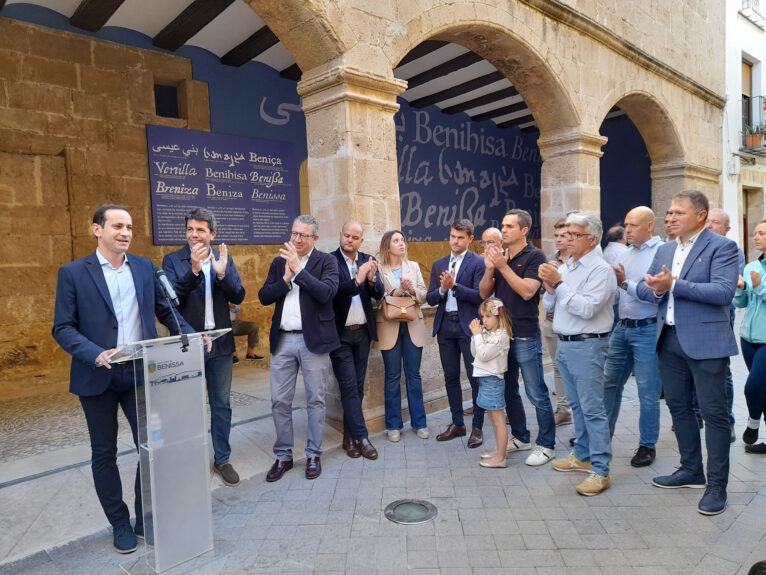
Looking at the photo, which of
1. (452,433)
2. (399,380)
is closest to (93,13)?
(399,380)

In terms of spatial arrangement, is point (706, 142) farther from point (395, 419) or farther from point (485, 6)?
point (395, 419)

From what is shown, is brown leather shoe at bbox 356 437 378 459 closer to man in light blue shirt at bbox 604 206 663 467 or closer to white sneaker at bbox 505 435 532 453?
white sneaker at bbox 505 435 532 453

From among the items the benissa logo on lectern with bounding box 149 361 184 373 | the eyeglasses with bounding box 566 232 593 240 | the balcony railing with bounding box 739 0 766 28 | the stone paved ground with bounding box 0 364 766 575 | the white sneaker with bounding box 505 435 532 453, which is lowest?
the stone paved ground with bounding box 0 364 766 575

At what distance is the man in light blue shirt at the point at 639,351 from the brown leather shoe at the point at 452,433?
1.15 metres

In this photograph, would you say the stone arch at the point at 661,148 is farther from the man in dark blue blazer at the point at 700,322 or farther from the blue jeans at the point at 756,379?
the man in dark blue blazer at the point at 700,322

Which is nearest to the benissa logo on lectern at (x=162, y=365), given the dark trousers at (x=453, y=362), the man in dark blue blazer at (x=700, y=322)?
the dark trousers at (x=453, y=362)

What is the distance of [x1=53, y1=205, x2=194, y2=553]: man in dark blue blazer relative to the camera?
2.57 m

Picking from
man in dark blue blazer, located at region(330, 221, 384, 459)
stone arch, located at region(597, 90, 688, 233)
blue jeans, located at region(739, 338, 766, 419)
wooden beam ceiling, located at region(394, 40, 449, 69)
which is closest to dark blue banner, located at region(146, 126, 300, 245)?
wooden beam ceiling, located at region(394, 40, 449, 69)

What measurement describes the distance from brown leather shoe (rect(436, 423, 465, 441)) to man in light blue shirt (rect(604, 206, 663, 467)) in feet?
3.77

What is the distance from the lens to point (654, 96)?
805cm

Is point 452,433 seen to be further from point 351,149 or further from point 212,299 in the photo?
point 351,149

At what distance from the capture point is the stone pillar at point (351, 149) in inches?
168

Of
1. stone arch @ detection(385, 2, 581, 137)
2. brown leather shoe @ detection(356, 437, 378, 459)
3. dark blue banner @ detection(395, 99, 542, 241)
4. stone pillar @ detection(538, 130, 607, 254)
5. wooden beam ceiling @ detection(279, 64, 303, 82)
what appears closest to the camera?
brown leather shoe @ detection(356, 437, 378, 459)

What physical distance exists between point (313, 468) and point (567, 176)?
4.95 metres
